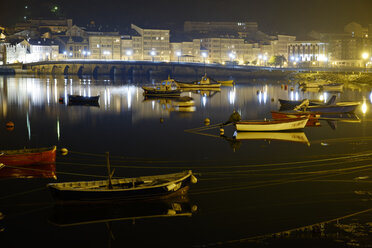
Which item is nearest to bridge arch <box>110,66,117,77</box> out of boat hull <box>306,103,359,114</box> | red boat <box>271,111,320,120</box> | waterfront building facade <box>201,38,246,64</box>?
waterfront building facade <box>201,38,246,64</box>

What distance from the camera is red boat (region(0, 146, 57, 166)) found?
18391 millimetres

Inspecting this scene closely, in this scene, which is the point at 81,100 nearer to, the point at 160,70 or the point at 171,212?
the point at 171,212

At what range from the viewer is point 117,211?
1387 centimetres

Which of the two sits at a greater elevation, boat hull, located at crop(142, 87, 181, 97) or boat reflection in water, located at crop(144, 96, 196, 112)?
boat hull, located at crop(142, 87, 181, 97)

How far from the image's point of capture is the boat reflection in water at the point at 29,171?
1762 cm

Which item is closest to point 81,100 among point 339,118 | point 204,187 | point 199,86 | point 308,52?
point 339,118

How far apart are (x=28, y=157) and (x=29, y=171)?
62 cm

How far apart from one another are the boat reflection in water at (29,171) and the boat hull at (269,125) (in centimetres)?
1022

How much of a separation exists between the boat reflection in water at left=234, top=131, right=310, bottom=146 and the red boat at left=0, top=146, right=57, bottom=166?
30.4ft

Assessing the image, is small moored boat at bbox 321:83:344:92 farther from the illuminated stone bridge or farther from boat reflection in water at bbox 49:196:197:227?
boat reflection in water at bbox 49:196:197:227

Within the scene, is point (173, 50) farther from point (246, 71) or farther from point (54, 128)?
point (54, 128)

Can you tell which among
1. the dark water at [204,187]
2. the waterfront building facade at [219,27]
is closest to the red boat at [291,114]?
the dark water at [204,187]

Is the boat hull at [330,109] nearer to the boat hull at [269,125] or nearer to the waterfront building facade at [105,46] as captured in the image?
the boat hull at [269,125]

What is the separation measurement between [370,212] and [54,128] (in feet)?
63.1
